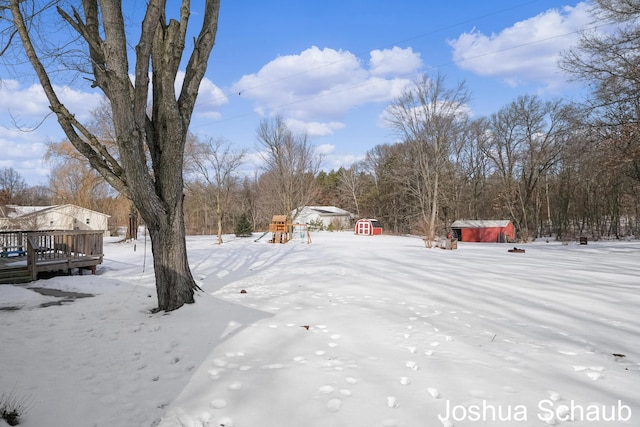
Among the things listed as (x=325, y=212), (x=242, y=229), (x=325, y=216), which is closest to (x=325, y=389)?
(x=242, y=229)

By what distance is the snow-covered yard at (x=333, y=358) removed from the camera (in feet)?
8.59

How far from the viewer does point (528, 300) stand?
237 inches

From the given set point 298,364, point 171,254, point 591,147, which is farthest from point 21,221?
point 591,147

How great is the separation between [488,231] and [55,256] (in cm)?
3037

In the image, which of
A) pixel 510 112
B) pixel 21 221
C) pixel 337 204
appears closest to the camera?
pixel 21 221

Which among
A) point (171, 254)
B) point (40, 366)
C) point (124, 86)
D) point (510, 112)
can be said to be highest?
point (510, 112)

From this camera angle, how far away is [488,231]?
3091 centimetres

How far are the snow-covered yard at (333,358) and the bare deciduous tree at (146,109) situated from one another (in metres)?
1.12

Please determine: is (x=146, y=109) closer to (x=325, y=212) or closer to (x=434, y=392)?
(x=434, y=392)

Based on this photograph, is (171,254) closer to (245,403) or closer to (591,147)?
(245,403)

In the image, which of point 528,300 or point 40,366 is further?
point 528,300

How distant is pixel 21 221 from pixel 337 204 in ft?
146

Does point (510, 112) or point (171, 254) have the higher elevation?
point (510, 112)

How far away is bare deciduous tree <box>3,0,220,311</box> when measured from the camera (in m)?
4.88
